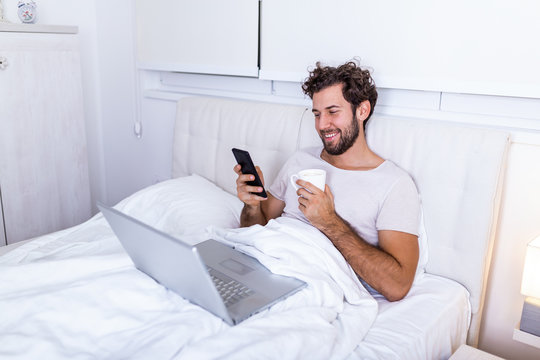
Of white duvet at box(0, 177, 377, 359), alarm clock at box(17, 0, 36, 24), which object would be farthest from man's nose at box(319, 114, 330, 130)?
alarm clock at box(17, 0, 36, 24)

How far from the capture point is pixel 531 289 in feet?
4.57

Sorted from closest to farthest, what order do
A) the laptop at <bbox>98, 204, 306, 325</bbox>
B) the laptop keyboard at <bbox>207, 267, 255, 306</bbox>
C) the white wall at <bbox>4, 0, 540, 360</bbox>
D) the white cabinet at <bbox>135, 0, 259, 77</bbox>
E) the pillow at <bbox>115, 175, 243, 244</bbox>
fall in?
the laptop at <bbox>98, 204, 306, 325</bbox> → the laptop keyboard at <bbox>207, 267, 255, 306</bbox> → the white wall at <bbox>4, 0, 540, 360</bbox> → the pillow at <bbox>115, 175, 243, 244</bbox> → the white cabinet at <bbox>135, 0, 259, 77</bbox>

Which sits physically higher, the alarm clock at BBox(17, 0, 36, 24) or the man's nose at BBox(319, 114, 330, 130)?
the alarm clock at BBox(17, 0, 36, 24)

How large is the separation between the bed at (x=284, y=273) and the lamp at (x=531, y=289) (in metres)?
0.15

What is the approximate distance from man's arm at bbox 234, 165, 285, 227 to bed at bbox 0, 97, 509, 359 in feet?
0.41

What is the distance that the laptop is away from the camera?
111 cm

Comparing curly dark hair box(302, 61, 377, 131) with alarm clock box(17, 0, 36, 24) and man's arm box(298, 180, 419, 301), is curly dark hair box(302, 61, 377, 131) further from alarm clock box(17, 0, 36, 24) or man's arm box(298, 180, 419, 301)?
alarm clock box(17, 0, 36, 24)

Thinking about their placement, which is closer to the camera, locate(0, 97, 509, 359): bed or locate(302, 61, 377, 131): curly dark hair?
locate(0, 97, 509, 359): bed

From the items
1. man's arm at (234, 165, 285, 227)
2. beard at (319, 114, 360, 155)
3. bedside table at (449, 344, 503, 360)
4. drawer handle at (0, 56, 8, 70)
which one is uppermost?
drawer handle at (0, 56, 8, 70)

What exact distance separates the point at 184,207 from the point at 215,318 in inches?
32.8

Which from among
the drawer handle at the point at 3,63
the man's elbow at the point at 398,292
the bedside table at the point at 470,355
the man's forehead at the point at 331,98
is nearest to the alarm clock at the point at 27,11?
the drawer handle at the point at 3,63

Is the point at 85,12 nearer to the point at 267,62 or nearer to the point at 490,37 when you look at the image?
the point at 267,62

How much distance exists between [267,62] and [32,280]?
4.25ft

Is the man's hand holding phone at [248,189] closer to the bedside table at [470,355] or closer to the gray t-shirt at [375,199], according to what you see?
the gray t-shirt at [375,199]
